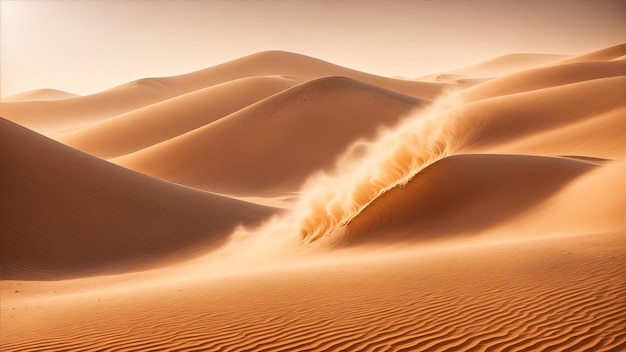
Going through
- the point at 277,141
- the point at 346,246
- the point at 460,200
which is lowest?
the point at 346,246

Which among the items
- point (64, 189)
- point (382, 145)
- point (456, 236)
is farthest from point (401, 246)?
point (64, 189)

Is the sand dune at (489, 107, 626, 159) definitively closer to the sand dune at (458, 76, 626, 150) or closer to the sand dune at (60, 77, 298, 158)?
the sand dune at (458, 76, 626, 150)

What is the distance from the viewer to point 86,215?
54.4 feet

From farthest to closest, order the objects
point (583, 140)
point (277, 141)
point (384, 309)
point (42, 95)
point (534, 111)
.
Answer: point (42, 95), point (277, 141), point (534, 111), point (583, 140), point (384, 309)

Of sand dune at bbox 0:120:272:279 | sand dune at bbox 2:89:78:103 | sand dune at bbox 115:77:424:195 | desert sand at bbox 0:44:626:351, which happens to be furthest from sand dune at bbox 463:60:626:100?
sand dune at bbox 2:89:78:103

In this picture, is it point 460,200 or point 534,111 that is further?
point 534,111

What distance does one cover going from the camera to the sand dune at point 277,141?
34.4m

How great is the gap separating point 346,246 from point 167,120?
53536 millimetres

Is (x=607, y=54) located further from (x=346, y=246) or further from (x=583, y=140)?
(x=346, y=246)

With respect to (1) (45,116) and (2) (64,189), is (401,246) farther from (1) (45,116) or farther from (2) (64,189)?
(1) (45,116)

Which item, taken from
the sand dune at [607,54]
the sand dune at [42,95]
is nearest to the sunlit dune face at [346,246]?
the sand dune at [607,54]

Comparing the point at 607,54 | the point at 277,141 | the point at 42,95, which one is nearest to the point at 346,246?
the point at 277,141

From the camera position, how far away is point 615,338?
5.24m

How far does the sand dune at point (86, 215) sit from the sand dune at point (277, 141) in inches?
457
